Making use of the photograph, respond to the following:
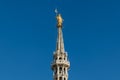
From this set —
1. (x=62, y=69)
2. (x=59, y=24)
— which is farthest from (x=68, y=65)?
(x=59, y=24)

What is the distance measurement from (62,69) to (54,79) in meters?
2.86

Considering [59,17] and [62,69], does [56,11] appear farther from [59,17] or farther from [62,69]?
[62,69]

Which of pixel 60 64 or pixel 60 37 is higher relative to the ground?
pixel 60 37

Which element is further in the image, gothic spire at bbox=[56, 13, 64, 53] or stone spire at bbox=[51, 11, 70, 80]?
gothic spire at bbox=[56, 13, 64, 53]

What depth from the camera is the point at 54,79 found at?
120938 mm

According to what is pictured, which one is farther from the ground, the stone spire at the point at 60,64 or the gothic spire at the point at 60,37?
the gothic spire at the point at 60,37

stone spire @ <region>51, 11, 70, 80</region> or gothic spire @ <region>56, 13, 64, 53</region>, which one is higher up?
gothic spire @ <region>56, 13, 64, 53</region>

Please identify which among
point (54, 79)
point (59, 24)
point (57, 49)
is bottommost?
point (54, 79)

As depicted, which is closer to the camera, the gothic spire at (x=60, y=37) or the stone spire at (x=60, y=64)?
the stone spire at (x=60, y=64)

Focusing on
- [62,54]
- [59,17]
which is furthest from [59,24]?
[62,54]

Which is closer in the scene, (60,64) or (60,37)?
(60,64)

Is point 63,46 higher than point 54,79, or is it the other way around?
point 63,46

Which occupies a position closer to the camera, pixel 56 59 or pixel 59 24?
pixel 56 59

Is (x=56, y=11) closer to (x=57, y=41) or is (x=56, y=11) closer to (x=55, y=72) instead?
(x=57, y=41)
